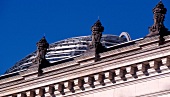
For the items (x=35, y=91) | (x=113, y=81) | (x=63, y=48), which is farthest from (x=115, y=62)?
(x=63, y=48)

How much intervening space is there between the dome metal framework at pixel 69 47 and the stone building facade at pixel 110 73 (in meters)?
16.8

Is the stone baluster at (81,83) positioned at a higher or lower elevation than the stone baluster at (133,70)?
lower

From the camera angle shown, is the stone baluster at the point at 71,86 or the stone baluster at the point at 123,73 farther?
the stone baluster at the point at 71,86

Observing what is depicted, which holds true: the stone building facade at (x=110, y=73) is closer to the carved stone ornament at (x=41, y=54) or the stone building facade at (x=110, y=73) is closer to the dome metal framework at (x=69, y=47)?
the carved stone ornament at (x=41, y=54)

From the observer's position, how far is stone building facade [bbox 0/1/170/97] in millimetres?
30438

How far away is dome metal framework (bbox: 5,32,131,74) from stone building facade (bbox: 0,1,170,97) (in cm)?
1681

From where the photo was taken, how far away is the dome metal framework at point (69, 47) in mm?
53438

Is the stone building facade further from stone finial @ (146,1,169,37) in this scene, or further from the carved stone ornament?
the carved stone ornament

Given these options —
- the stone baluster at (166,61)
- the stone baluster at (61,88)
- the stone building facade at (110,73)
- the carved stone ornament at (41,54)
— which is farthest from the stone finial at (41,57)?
the stone baluster at (166,61)

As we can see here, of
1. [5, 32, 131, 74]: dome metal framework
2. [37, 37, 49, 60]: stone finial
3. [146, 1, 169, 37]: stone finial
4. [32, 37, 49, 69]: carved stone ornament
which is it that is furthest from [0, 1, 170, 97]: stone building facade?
[5, 32, 131, 74]: dome metal framework

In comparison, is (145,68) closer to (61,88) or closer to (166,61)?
(166,61)

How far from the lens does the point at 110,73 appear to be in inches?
1264

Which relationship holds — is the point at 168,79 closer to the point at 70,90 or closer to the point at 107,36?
the point at 70,90

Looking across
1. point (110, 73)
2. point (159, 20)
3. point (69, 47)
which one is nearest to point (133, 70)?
point (110, 73)
